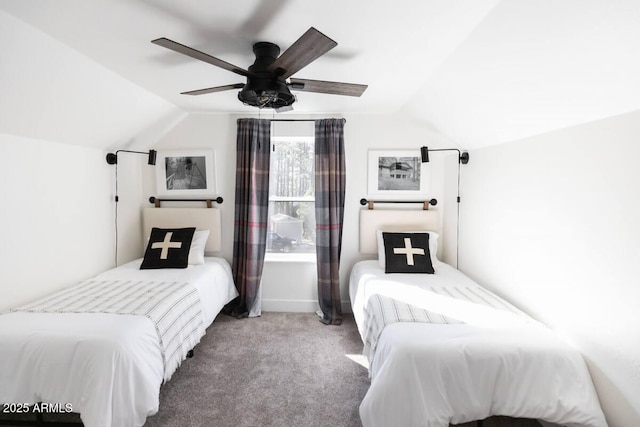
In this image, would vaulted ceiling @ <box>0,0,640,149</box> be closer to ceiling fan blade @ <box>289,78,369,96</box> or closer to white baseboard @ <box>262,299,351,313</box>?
ceiling fan blade @ <box>289,78,369,96</box>

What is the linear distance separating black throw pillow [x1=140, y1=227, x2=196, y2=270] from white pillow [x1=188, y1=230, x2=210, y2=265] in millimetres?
71

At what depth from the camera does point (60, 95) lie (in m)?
2.03

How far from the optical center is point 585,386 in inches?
58.3

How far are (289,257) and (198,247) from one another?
95cm

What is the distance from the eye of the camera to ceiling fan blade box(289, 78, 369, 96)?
1.81 metres

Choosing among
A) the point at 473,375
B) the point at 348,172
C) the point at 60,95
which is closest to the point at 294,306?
the point at 348,172

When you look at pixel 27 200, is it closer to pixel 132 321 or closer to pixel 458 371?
pixel 132 321

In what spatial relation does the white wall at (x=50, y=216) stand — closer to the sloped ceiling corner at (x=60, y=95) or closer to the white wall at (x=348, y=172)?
the sloped ceiling corner at (x=60, y=95)

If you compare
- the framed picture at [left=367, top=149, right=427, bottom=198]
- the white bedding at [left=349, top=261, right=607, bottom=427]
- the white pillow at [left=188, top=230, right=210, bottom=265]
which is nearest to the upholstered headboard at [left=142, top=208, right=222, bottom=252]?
the white pillow at [left=188, top=230, right=210, bottom=265]

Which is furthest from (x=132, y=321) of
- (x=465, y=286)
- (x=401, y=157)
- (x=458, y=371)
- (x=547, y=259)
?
(x=401, y=157)

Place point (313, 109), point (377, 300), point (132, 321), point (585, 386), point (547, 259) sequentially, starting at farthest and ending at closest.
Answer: point (313, 109) < point (377, 300) < point (547, 259) < point (132, 321) < point (585, 386)

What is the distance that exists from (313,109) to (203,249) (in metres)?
1.79

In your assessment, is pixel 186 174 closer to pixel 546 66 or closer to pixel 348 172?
pixel 348 172

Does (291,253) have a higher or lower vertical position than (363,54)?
lower
